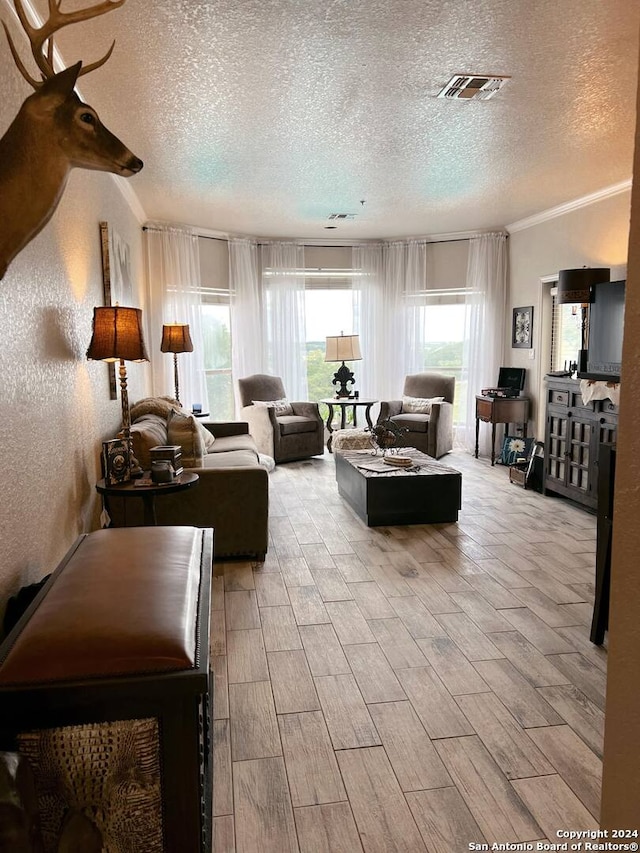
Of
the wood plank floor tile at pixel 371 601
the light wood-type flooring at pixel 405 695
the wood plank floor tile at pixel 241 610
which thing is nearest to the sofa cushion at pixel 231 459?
the light wood-type flooring at pixel 405 695

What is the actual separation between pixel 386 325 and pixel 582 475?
389 cm

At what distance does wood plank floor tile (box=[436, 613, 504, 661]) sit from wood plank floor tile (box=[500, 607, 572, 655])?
20 centimetres

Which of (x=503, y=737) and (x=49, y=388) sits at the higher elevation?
(x=49, y=388)

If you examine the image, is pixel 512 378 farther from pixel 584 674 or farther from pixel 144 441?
pixel 584 674

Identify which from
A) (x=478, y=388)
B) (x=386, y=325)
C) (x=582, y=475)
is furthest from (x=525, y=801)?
(x=386, y=325)

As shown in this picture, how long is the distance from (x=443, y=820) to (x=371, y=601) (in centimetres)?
155

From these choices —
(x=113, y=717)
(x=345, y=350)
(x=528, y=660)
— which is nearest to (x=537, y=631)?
(x=528, y=660)

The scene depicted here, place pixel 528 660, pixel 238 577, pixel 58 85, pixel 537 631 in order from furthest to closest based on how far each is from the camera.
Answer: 1. pixel 238 577
2. pixel 537 631
3. pixel 528 660
4. pixel 58 85

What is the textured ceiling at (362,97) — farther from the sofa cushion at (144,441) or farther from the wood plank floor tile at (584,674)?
the wood plank floor tile at (584,674)

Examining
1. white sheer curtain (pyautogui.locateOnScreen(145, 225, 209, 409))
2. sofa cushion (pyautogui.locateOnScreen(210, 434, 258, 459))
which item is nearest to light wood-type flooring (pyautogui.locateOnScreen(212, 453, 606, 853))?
sofa cushion (pyautogui.locateOnScreen(210, 434, 258, 459))

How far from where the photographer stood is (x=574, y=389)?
16.8 feet

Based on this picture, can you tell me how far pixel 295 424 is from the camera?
709 centimetres

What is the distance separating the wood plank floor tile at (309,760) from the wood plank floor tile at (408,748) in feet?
0.66

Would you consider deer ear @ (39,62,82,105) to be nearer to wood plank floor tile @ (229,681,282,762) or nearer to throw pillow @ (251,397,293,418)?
wood plank floor tile @ (229,681,282,762)
